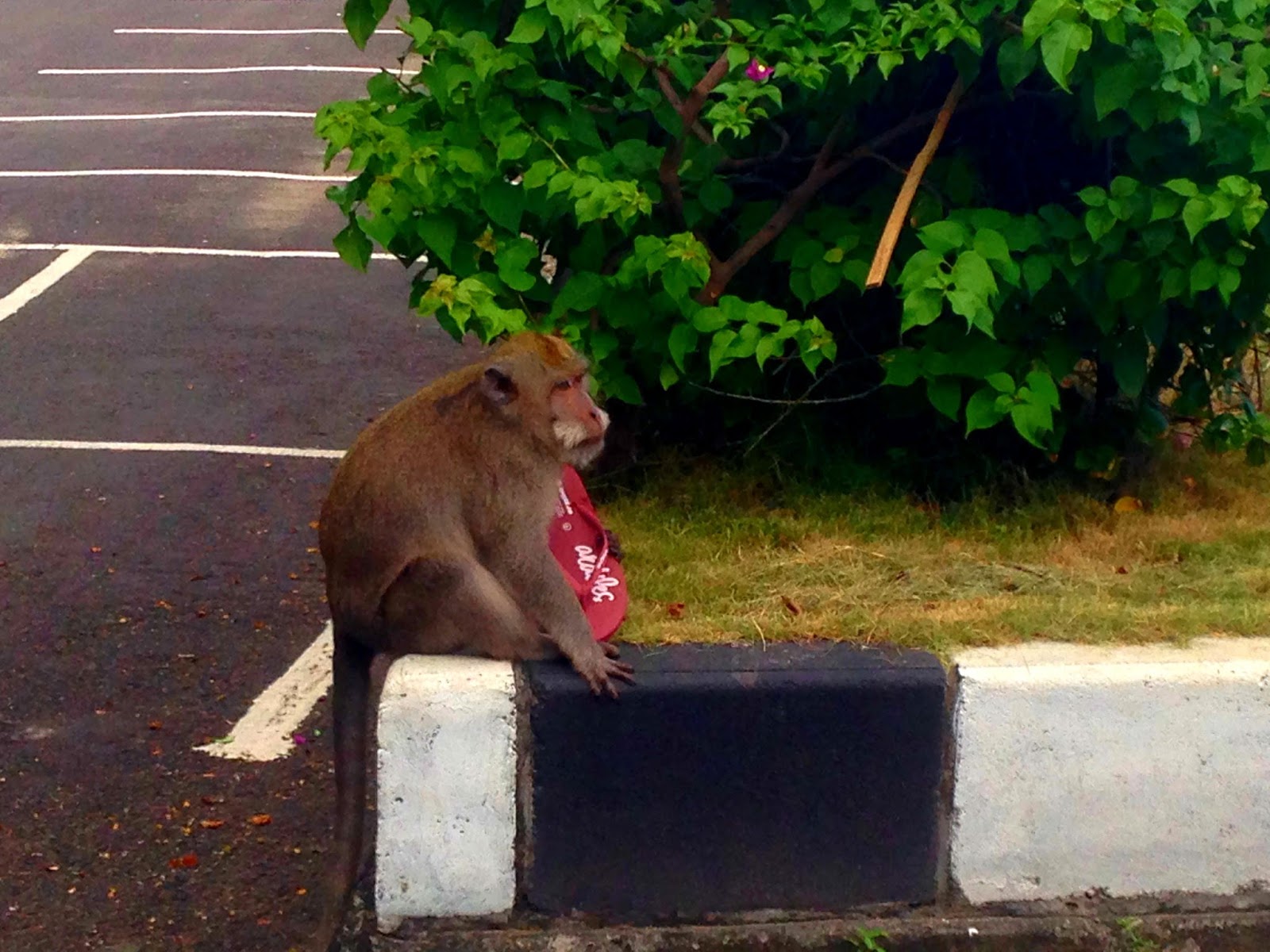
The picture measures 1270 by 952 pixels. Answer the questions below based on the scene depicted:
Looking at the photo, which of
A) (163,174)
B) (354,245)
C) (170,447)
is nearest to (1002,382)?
(354,245)

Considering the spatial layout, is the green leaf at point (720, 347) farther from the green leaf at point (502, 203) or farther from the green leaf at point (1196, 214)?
the green leaf at point (1196, 214)

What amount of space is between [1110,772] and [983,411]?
0.97 meters

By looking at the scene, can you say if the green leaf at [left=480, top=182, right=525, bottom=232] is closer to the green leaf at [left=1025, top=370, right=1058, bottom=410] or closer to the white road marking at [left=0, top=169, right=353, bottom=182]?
the green leaf at [left=1025, top=370, right=1058, bottom=410]

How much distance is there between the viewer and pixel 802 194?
14.9ft

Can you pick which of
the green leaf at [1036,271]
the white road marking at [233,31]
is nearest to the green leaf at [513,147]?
the green leaf at [1036,271]

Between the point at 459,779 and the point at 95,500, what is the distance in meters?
3.77

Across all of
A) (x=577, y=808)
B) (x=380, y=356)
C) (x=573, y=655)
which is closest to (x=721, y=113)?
(x=573, y=655)

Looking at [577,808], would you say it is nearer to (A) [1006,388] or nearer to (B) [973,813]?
(B) [973,813]

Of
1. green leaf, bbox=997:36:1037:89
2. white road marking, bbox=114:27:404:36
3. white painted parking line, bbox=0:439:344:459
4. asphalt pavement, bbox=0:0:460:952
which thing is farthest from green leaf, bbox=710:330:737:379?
white road marking, bbox=114:27:404:36

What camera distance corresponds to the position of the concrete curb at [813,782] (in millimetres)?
3674

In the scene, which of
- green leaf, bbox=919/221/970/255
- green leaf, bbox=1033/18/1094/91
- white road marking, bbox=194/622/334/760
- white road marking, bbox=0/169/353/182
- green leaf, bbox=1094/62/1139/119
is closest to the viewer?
green leaf, bbox=1033/18/1094/91

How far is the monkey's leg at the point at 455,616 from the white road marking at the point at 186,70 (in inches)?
591

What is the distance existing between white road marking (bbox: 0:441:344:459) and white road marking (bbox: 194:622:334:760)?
2.06 m

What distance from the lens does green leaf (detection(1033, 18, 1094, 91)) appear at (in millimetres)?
3582
